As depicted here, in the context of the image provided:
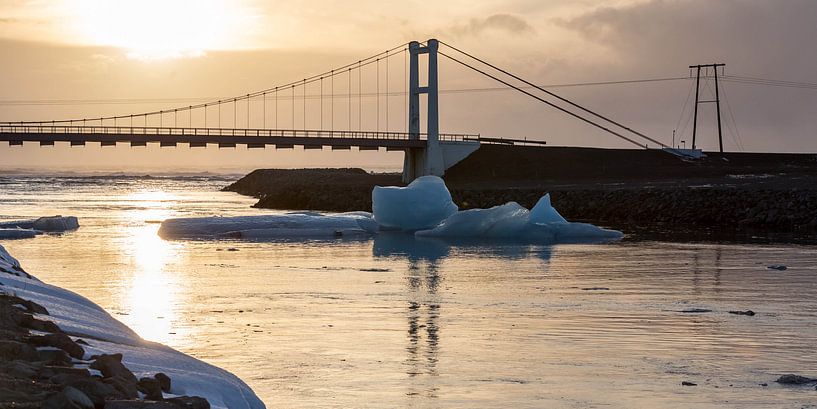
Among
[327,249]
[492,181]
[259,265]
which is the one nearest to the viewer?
[259,265]

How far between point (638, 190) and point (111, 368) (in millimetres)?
46545

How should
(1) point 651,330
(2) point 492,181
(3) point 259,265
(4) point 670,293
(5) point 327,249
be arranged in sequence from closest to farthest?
(1) point 651,330 → (4) point 670,293 → (3) point 259,265 → (5) point 327,249 → (2) point 492,181

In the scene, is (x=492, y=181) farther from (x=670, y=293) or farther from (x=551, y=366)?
(x=551, y=366)

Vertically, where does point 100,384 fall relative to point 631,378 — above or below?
above

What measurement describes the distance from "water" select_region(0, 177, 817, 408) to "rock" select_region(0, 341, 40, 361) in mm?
2580

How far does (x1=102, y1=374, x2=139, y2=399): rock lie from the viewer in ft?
26.4

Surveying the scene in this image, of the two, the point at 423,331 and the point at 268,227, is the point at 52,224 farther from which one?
the point at 423,331

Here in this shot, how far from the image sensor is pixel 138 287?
21031 mm

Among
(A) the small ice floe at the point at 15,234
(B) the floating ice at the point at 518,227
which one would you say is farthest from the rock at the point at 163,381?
(B) the floating ice at the point at 518,227

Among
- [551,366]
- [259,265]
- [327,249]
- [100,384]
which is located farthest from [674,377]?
[327,249]

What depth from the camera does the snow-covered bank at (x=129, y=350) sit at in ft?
31.2

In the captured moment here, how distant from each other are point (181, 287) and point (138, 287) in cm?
76

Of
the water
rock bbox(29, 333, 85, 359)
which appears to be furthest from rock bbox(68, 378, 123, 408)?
the water

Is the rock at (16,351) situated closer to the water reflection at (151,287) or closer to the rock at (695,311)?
the water reflection at (151,287)
